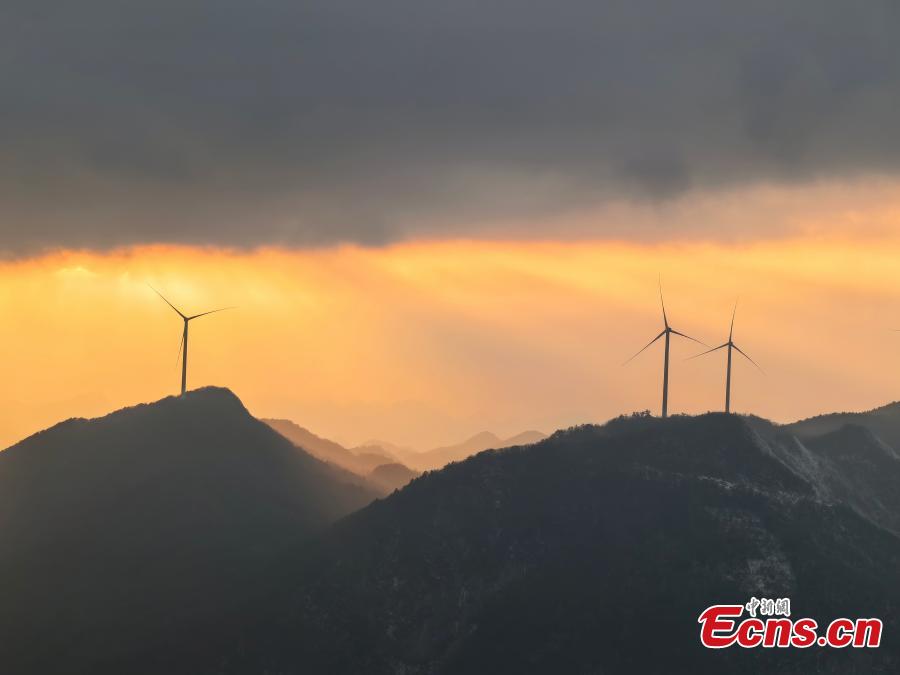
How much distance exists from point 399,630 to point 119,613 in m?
50.9

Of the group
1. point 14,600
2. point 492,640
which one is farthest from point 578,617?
point 14,600

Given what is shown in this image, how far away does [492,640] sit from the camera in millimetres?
159000

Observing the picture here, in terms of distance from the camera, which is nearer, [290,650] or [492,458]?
[290,650]

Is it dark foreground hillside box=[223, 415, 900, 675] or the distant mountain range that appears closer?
dark foreground hillside box=[223, 415, 900, 675]

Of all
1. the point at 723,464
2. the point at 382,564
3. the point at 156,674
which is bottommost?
the point at 156,674

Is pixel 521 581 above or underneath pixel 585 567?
underneath

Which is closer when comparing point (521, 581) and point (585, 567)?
point (585, 567)

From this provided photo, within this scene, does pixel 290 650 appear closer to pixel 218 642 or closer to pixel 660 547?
pixel 218 642

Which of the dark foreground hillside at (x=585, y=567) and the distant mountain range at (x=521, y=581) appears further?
the distant mountain range at (x=521, y=581)

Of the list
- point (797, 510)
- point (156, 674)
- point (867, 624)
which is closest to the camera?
point (867, 624)

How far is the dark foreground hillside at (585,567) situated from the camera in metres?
155

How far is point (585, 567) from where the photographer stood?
170 m

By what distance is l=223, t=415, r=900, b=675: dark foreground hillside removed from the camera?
15488cm

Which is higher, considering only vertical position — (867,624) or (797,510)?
(797,510)
